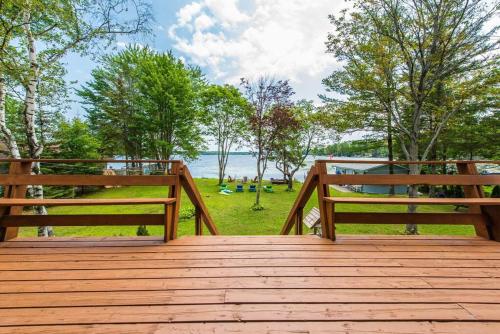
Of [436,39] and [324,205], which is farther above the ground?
[436,39]

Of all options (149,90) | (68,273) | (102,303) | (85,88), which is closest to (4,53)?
(68,273)

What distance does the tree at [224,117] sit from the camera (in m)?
18.6

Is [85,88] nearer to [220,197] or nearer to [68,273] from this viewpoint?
[220,197]

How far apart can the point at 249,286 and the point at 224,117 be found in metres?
19.3

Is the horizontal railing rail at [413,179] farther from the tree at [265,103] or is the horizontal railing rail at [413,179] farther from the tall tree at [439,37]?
the tree at [265,103]

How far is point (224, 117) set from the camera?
20.0 metres

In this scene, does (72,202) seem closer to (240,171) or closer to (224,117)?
(224,117)

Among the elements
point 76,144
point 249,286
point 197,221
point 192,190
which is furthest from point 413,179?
point 76,144

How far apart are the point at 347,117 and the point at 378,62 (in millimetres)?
2252

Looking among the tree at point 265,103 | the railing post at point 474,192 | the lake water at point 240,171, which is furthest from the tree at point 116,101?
the railing post at point 474,192

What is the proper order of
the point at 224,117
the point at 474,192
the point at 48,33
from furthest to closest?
the point at 224,117, the point at 48,33, the point at 474,192

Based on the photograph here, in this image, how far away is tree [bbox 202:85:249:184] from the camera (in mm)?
18625

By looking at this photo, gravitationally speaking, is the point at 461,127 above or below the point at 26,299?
above

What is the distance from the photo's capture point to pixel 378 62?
23.7ft
